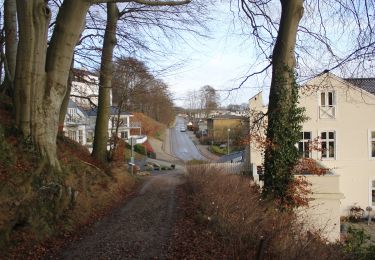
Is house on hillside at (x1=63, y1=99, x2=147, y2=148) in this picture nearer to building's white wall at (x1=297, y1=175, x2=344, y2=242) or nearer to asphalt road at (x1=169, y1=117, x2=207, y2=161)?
asphalt road at (x1=169, y1=117, x2=207, y2=161)

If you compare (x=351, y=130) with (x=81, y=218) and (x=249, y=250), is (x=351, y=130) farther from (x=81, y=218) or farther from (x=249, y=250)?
(x=249, y=250)

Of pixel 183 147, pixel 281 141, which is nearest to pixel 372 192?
pixel 281 141

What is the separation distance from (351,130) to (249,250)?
86.1 ft

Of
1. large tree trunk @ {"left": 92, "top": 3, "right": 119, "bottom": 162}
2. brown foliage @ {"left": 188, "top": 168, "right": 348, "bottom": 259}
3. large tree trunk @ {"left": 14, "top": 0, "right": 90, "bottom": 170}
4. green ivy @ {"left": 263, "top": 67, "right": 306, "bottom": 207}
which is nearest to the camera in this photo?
brown foliage @ {"left": 188, "top": 168, "right": 348, "bottom": 259}

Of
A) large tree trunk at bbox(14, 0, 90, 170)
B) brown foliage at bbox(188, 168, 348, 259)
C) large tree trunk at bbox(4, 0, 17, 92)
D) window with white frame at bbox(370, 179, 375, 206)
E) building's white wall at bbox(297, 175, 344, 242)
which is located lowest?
window with white frame at bbox(370, 179, 375, 206)

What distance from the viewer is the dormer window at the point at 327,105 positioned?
3055cm

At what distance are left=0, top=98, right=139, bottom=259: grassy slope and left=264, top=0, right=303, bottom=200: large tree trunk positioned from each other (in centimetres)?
483

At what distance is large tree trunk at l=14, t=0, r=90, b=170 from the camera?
1026 cm

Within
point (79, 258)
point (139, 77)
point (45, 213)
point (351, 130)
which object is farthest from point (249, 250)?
point (351, 130)

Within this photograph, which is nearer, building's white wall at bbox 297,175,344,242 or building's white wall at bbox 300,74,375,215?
building's white wall at bbox 297,175,344,242

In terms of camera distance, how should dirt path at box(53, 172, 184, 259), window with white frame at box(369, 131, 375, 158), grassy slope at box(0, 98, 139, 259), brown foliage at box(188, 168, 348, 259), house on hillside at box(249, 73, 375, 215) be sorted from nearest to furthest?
brown foliage at box(188, 168, 348, 259) < dirt path at box(53, 172, 184, 259) < grassy slope at box(0, 98, 139, 259) < house on hillside at box(249, 73, 375, 215) < window with white frame at box(369, 131, 375, 158)

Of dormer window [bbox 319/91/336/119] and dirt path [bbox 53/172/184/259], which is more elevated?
dormer window [bbox 319/91/336/119]

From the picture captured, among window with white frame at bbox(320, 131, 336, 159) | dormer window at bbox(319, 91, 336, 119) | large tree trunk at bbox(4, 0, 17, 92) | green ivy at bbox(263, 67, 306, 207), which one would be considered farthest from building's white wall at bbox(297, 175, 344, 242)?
dormer window at bbox(319, 91, 336, 119)

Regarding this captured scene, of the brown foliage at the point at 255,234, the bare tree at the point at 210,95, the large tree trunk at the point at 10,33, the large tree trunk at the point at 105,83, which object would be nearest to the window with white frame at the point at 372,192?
the bare tree at the point at 210,95
